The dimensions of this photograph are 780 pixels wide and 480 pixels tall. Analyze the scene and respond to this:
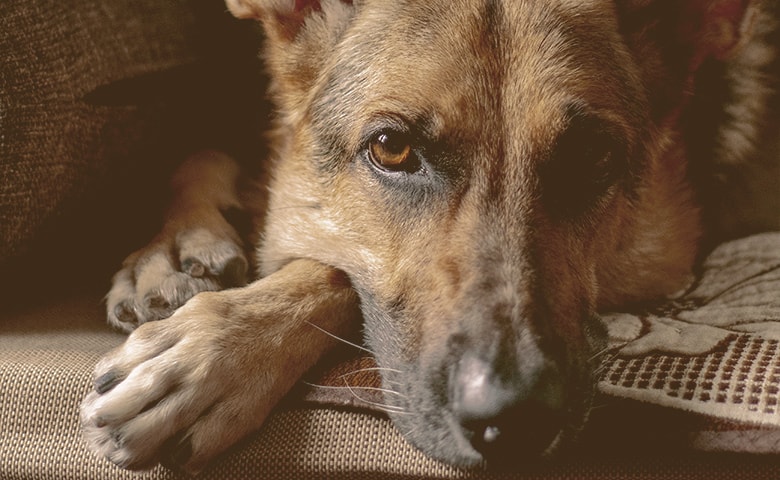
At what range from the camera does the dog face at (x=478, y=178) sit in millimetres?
1158

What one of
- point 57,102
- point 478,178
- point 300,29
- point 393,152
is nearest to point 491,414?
point 478,178

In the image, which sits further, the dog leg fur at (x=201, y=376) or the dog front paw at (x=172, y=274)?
the dog front paw at (x=172, y=274)

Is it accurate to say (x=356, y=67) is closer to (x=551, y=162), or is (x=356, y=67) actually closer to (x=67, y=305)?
(x=551, y=162)

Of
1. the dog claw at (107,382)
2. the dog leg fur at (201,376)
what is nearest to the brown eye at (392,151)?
the dog leg fur at (201,376)

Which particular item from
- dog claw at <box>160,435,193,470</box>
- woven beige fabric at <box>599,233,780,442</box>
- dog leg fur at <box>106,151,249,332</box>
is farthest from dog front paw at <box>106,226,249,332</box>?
woven beige fabric at <box>599,233,780,442</box>

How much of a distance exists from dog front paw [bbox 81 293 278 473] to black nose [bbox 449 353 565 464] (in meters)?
0.36

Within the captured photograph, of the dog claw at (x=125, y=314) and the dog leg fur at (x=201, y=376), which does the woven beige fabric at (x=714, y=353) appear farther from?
the dog claw at (x=125, y=314)

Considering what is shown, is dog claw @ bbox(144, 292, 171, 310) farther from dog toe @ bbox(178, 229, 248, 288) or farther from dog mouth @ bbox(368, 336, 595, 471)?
dog mouth @ bbox(368, 336, 595, 471)

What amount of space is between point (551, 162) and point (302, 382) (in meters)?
0.63

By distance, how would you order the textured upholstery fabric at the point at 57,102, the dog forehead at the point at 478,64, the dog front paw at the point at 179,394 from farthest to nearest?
the textured upholstery fabric at the point at 57,102
the dog forehead at the point at 478,64
the dog front paw at the point at 179,394

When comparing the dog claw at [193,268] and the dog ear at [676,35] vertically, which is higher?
the dog ear at [676,35]

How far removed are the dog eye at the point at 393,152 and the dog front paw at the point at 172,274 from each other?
447 millimetres

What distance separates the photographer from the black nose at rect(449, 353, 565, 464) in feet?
3.51

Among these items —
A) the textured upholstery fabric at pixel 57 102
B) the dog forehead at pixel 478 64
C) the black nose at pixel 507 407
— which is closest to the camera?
the black nose at pixel 507 407
